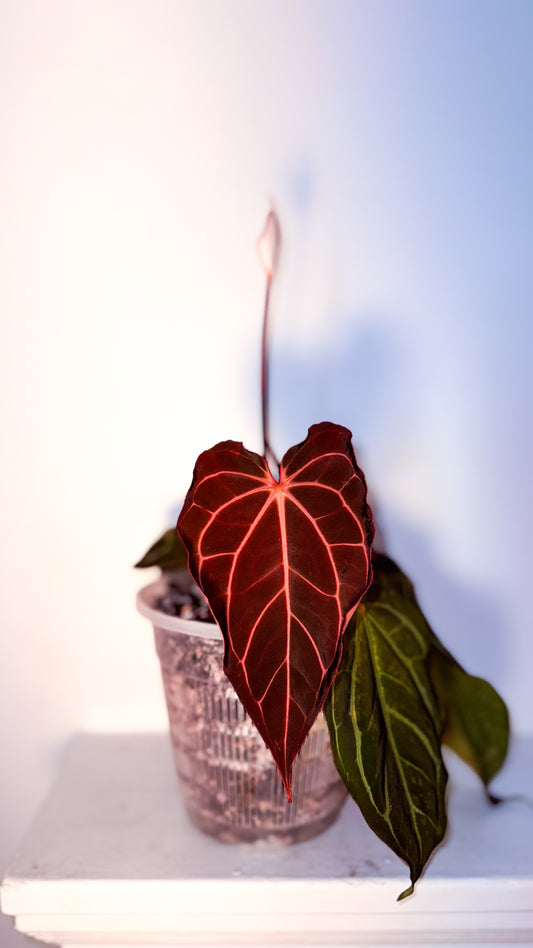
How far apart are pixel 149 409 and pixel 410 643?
1.33 ft

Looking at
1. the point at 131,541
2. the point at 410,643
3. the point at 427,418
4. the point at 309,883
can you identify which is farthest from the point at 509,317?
the point at 309,883

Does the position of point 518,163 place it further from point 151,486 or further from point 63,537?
point 63,537

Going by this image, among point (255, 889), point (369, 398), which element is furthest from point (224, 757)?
point (369, 398)

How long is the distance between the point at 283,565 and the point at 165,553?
0.19m

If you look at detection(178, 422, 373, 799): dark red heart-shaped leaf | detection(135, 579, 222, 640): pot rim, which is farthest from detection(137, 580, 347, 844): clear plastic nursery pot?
detection(178, 422, 373, 799): dark red heart-shaped leaf

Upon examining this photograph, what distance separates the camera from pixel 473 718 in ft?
2.27

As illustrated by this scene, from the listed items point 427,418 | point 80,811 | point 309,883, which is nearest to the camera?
point 309,883

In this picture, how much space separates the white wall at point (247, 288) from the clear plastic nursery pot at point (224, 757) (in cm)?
21

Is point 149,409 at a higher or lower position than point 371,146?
lower

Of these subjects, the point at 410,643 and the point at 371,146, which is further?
the point at 371,146

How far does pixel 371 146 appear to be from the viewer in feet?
2.48

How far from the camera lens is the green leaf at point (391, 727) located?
1.62ft

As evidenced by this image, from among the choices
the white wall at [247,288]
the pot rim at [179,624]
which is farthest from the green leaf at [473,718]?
the pot rim at [179,624]

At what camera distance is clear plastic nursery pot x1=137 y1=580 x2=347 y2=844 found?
1.91 ft
